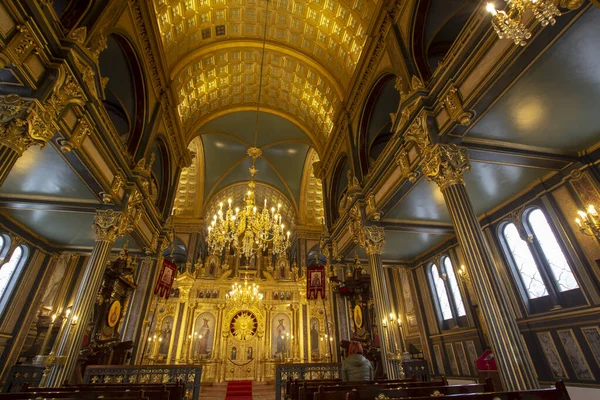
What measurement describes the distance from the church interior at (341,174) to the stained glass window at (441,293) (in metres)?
0.11

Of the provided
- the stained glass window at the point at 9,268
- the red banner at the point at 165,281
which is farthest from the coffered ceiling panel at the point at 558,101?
the stained glass window at the point at 9,268

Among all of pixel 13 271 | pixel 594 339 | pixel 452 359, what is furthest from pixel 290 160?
pixel 594 339

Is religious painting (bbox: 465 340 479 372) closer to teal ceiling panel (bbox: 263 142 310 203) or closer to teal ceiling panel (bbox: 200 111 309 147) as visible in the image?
teal ceiling panel (bbox: 200 111 309 147)

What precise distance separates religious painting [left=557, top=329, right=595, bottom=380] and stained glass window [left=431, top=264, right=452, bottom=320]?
195 inches

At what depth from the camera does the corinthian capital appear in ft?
33.2

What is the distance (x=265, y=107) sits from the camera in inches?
734

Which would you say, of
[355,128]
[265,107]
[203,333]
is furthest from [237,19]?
[203,333]

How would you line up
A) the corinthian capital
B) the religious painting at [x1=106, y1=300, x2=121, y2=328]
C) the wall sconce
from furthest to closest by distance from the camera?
the wall sconce → the religious painting at [x1=106, y1=300, x2=121, y2=328] → the corinthian capital

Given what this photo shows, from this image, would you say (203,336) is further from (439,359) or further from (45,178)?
(45,178)

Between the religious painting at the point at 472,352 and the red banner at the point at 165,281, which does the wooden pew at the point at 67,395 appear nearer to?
the red banner at the point at 165,281

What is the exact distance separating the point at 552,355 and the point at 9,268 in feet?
64.5

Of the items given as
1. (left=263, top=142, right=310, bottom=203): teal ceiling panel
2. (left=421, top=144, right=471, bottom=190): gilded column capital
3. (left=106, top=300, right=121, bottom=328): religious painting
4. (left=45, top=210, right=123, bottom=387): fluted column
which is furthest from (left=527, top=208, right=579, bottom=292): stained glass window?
(left=263, top=142, right=310, bottom=203): teal ceiling panel

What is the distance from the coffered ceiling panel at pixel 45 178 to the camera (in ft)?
24.2

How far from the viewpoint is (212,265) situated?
78.9 ft
